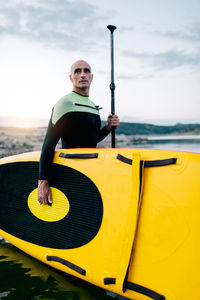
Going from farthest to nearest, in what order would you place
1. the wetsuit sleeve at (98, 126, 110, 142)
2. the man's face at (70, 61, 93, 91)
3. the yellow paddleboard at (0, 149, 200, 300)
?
1. the wetsuit sleeve at (98, 126, 110, 142)
2. the man's face at (70, 61, 93, 91)
3. the yellow paddleboard at (0, 149, 200, 300)

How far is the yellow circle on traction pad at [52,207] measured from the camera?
2.19 m

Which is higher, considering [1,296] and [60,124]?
[60,124]

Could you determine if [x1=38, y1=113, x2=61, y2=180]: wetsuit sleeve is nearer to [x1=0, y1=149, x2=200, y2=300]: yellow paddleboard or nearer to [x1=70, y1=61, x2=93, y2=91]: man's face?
[x1=0, y1=149, x2=200, y2=300]: yellow paddleboard

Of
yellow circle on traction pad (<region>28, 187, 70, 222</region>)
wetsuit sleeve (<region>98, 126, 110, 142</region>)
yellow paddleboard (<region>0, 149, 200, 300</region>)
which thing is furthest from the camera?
wetsuit sleeve (<region>98, 126, 110, 142</region>)

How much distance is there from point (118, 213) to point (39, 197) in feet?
2.62

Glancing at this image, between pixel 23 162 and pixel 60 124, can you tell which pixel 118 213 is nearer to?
pixel 60 124

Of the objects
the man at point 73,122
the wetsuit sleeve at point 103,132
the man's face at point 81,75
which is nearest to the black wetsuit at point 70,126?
the man at point 73,122

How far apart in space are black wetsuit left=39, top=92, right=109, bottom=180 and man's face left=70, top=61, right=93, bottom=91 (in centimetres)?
11

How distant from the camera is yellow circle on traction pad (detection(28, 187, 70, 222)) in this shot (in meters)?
2.19

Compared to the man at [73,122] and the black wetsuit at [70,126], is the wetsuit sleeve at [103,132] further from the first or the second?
the black wetsuit at [70,126]

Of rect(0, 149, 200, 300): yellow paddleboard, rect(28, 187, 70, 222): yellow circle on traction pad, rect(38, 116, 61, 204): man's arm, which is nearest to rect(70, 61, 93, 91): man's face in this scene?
rect(38, 116, 61, 204): man's arm

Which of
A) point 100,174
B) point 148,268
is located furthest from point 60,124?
point 148,268

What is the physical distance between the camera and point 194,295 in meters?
1.52

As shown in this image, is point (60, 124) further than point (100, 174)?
Yes
